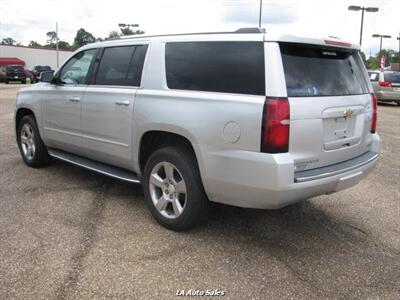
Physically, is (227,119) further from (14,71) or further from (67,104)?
(14,71)

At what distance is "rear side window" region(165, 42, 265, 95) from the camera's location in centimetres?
376

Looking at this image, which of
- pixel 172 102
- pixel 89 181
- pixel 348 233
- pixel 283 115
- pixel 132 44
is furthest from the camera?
pixel 89 181

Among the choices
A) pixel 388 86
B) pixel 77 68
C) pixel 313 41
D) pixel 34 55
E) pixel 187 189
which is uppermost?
pixel 34 55

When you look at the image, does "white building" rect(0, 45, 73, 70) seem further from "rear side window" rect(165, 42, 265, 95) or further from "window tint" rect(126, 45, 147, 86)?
"rear side window" rect(165, 42, 265, 95)

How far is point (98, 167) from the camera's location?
5.39m

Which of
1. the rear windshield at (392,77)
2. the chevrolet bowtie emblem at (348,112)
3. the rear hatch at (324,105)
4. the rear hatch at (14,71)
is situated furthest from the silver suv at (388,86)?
the rear hatch at (14,71)

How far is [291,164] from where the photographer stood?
3.61 m

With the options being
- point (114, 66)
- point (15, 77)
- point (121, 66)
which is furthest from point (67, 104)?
point (15, 77)

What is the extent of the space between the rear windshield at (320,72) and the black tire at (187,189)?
112 cm

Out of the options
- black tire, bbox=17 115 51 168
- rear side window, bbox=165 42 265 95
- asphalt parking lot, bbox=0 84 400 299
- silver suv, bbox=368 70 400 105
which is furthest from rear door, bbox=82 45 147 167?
silver suv, bbox=368 70 400 105

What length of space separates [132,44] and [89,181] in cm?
206

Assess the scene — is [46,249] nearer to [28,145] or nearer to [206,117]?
[206,117]

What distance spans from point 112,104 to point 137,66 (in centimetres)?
49

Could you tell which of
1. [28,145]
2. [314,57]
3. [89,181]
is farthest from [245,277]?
[28,145]
